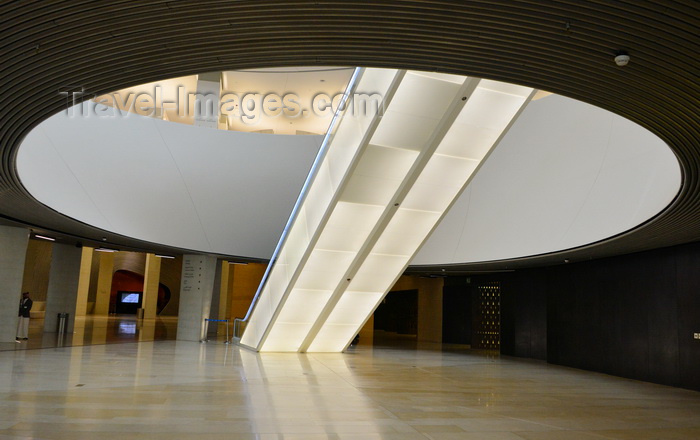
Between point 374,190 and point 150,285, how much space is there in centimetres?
3708

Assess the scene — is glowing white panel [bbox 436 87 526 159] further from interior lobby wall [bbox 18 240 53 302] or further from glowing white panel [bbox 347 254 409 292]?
interior lobby wall [bbox 18 240 53 302]

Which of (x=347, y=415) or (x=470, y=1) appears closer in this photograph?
(x=470, y=1)

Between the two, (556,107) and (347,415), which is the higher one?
(556,107)

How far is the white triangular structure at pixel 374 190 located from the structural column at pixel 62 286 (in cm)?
1050

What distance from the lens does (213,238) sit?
22422 mm

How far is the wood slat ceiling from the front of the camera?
514 cm

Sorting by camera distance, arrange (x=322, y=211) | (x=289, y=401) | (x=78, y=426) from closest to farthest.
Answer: (x=78, y=426) < (x=289, y=401) < (x=322, y=211)

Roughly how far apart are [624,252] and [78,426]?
15.0 metres

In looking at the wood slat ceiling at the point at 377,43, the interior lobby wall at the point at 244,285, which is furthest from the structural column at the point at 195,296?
the interior lobby wall at the point at 244,285

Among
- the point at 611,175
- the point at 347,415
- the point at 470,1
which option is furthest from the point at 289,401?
the point at 611,175

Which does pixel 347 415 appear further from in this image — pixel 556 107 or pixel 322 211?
pixel 556 107

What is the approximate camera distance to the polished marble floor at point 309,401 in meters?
7.38

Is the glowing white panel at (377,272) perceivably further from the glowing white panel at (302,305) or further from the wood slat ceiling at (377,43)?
the wood slat ceiling at (377,43)

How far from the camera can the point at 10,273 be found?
740 inches
